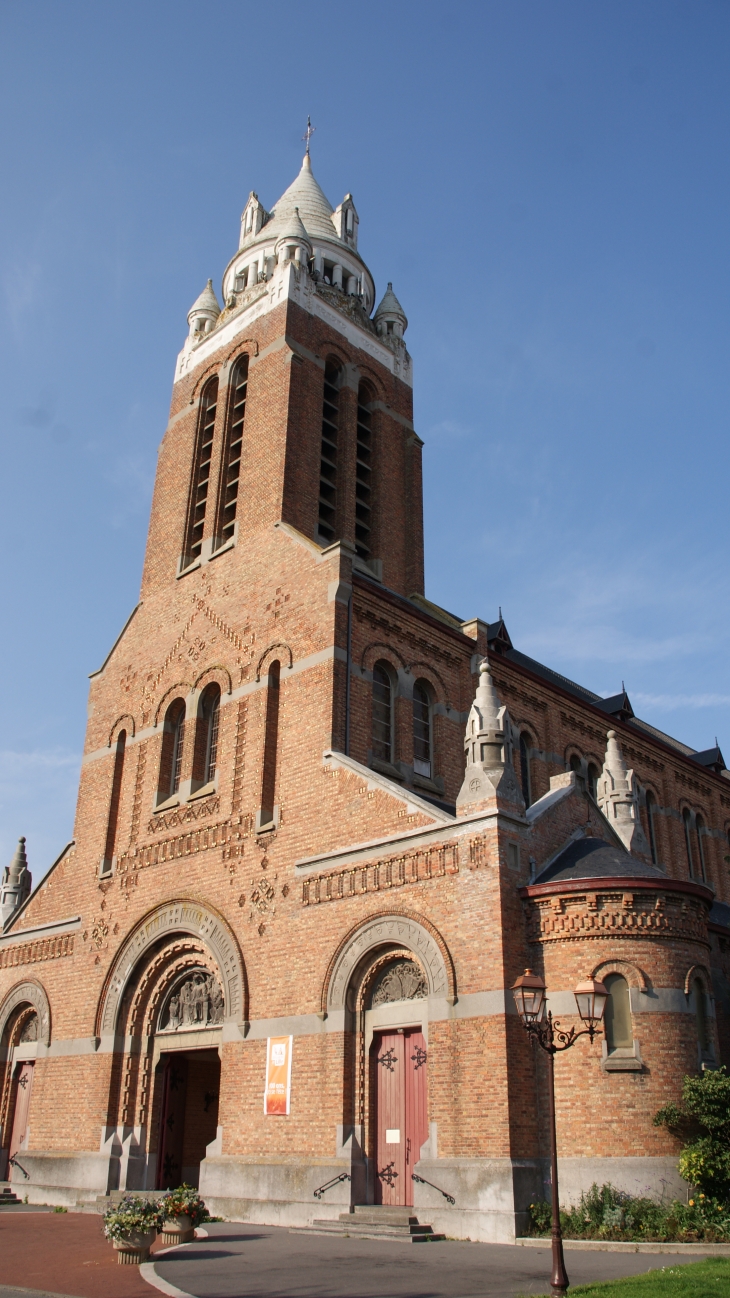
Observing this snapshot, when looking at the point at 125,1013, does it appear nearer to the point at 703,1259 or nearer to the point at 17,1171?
the point at 17,1171

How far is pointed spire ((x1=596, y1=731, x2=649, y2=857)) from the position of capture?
21969mm

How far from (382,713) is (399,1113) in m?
8.52

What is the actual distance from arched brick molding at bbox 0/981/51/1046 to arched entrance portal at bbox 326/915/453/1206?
10318mm

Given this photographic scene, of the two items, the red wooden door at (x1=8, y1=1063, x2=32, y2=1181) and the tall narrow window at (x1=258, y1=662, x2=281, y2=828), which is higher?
the tall narrow window at (x1=258, y1=662, x2=281, y2=828)

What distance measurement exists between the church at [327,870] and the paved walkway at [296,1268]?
1.65 metres

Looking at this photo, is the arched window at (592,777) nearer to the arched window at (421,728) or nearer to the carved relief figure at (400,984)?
the arched window at (421,728)

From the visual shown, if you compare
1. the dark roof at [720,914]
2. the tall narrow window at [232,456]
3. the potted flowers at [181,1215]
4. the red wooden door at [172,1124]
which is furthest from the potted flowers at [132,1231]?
the tall narrow window at [232,456]

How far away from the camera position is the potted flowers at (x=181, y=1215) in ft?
50.0

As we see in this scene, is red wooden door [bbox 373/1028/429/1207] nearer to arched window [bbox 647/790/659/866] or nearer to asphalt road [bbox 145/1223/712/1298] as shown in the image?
asphalt road [bbox 145/1223/712/1298]

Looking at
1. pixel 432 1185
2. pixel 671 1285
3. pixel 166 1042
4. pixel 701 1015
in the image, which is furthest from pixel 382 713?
pixel 671 1285

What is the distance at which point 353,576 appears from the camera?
76.2 ft

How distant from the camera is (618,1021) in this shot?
1634cm

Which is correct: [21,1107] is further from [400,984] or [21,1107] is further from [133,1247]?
[133,1247]

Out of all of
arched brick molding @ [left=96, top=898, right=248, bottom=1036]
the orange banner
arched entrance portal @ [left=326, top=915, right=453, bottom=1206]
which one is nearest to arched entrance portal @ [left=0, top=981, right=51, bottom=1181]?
arched brick molding @ [left=96, top=898, right=248, bottom=1036]
